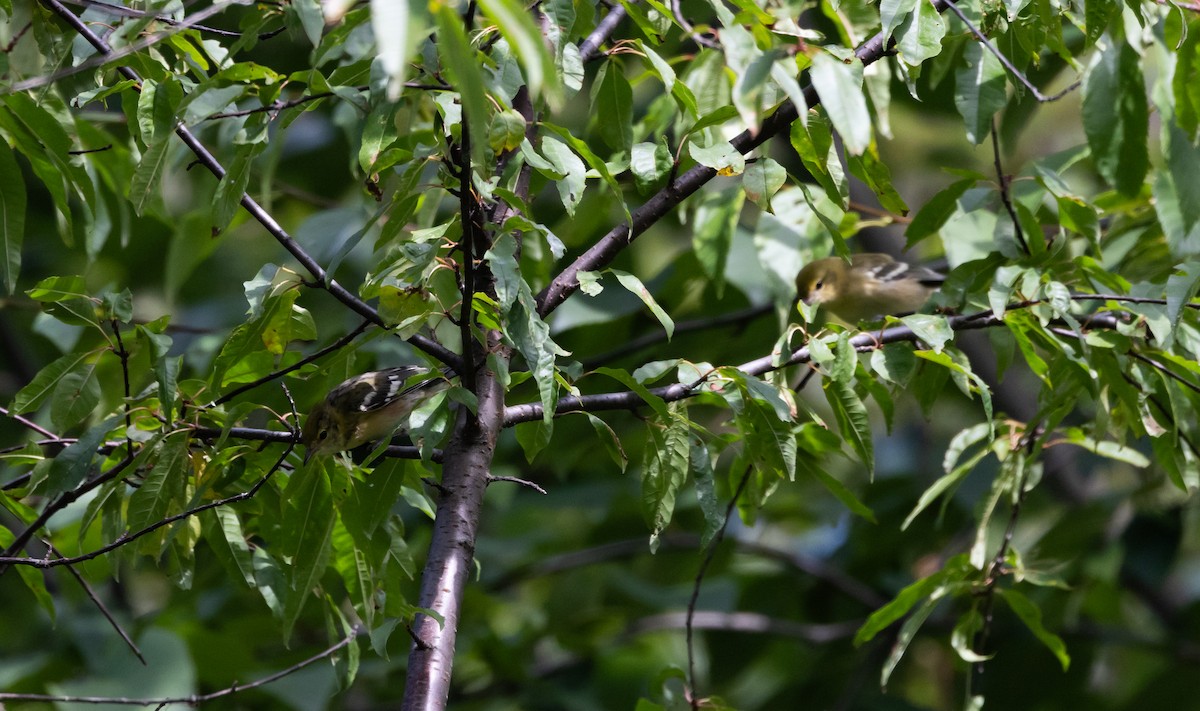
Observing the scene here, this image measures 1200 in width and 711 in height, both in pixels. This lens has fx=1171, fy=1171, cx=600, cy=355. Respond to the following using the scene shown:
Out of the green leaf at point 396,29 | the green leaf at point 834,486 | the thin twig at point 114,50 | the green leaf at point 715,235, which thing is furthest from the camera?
the green leaf at point 715,235

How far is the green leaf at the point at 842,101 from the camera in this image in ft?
5.02

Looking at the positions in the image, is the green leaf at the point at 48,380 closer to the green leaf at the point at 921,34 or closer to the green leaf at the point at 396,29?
the green leaf at the point at 396,29

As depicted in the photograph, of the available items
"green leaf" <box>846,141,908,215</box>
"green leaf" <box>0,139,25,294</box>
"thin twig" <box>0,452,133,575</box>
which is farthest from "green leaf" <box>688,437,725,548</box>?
"green leaf" <box>0,139,25,294</box>

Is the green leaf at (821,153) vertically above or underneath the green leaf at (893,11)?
underneath

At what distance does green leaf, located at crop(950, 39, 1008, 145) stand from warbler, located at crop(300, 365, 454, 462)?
130 centimetres

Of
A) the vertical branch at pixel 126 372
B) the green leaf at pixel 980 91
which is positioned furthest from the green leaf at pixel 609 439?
the green leaf at pixel 980 91

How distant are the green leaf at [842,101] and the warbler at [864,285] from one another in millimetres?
4188

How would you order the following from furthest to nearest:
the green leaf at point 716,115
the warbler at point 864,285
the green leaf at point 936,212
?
the warbler at point 864,285
the green leaf at point 936,212
the green leaf at point 716,115

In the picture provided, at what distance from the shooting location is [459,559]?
92.1 inches

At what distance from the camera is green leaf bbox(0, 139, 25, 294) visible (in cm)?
255

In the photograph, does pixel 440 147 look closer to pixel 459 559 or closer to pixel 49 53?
pixel 459 559

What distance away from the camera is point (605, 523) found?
6.21 metres

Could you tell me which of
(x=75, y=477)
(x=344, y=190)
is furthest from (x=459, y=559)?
(x=344, y=190)

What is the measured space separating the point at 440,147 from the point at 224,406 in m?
0.92
